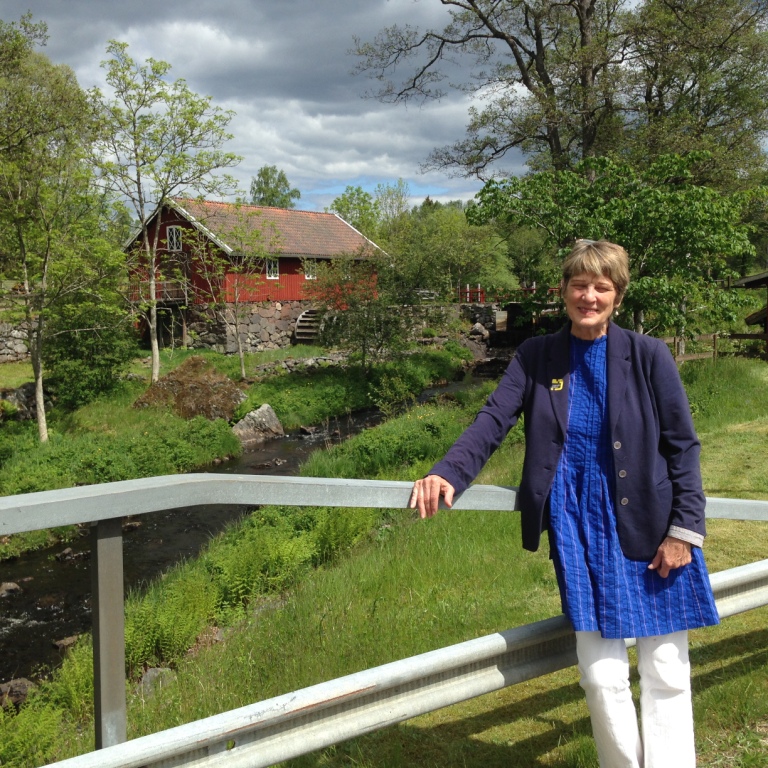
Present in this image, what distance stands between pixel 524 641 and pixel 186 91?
2318 cm

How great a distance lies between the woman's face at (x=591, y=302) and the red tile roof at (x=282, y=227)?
23587mm

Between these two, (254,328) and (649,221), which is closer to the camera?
(649,221)

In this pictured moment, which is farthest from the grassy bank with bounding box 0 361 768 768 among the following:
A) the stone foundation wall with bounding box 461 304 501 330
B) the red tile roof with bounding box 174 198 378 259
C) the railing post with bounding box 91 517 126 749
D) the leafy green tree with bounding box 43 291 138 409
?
the stone foundation wall with bounding box 461 304 501 330

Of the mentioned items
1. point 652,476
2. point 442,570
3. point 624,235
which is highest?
point 624,235

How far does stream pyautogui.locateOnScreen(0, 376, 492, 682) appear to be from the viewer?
791 cm

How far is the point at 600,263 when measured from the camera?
2395mm

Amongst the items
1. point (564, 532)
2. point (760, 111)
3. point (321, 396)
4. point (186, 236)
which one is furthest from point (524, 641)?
point (186, 236)

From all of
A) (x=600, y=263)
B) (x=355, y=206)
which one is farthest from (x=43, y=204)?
(x=355, y=206)

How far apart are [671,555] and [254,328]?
1166 inches

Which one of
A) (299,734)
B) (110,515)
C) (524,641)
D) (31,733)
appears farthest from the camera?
(31,733)

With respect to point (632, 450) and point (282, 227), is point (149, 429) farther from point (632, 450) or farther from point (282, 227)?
point (282, 227)

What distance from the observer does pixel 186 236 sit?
27.7 metres

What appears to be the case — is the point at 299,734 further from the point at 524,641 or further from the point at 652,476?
the point at 652,476

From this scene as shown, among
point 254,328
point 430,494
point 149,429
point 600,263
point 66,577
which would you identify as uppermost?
point 600,263
